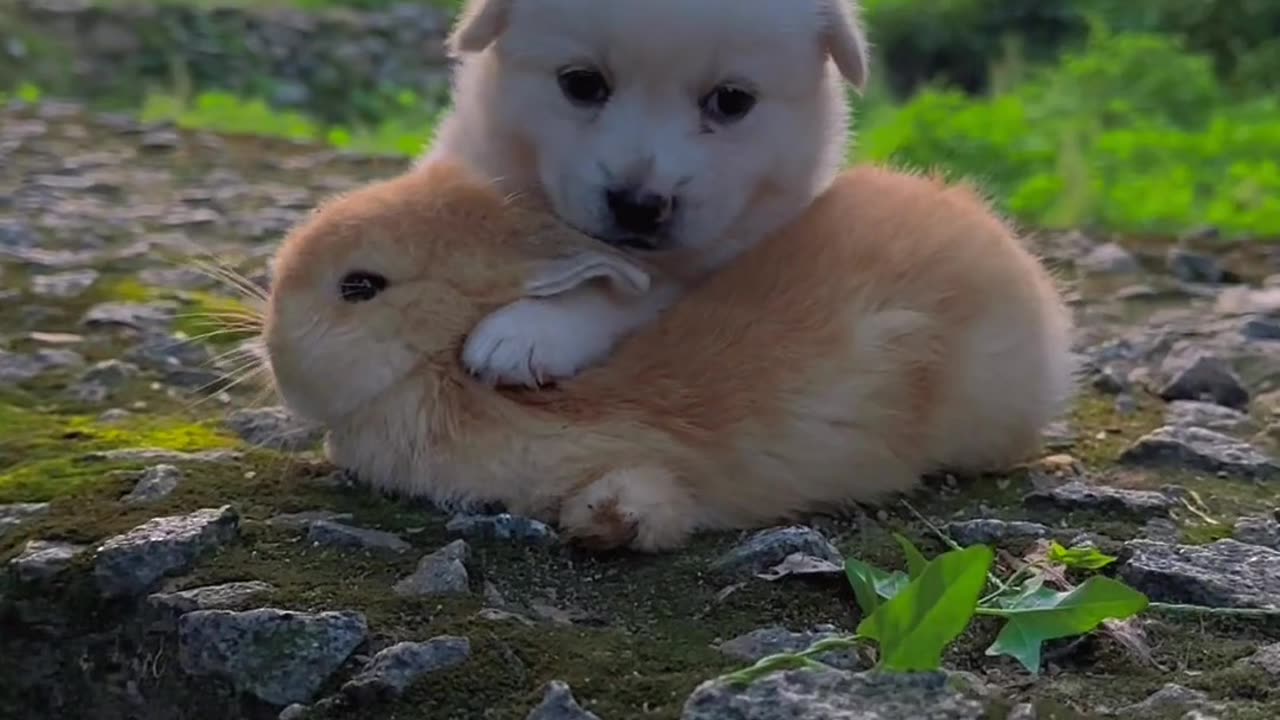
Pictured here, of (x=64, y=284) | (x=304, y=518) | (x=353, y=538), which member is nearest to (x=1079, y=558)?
(x=353, y=538)

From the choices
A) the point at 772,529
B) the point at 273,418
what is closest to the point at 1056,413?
the point at 772,529

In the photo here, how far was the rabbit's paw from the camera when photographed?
8.92ft

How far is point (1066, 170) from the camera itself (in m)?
8.48

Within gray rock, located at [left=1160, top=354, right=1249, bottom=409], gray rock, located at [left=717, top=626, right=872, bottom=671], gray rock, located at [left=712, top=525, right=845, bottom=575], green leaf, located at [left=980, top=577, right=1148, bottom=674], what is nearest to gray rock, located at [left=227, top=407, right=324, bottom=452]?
gray rock, located at [left=712, top=525, right=845, bottom=575]

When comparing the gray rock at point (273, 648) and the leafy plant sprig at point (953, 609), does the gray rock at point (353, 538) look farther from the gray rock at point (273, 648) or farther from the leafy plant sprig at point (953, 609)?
the leafy plant sprig at point (953, 609)

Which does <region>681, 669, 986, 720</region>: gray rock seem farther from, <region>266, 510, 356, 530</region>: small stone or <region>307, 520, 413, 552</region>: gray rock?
<region>266, 510, 356, 530</region>: small stone

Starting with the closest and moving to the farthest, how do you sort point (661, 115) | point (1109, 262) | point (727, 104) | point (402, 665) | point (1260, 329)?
point (402, 665) < point (661, 115) < point (727, 104) < point (1260, 329) < point (1109, 262)

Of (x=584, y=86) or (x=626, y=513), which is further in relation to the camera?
(x=584, y=86)

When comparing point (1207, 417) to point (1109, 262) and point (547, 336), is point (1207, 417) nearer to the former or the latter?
point (547, 336)

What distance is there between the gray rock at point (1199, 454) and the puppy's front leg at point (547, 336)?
122 centimetres

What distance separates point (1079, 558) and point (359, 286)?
123 cm

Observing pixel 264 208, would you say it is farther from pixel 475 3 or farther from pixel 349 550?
pixel 349 550

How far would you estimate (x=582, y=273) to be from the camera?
9.84 feet

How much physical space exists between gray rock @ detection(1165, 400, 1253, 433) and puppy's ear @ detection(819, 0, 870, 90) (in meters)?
1.06
